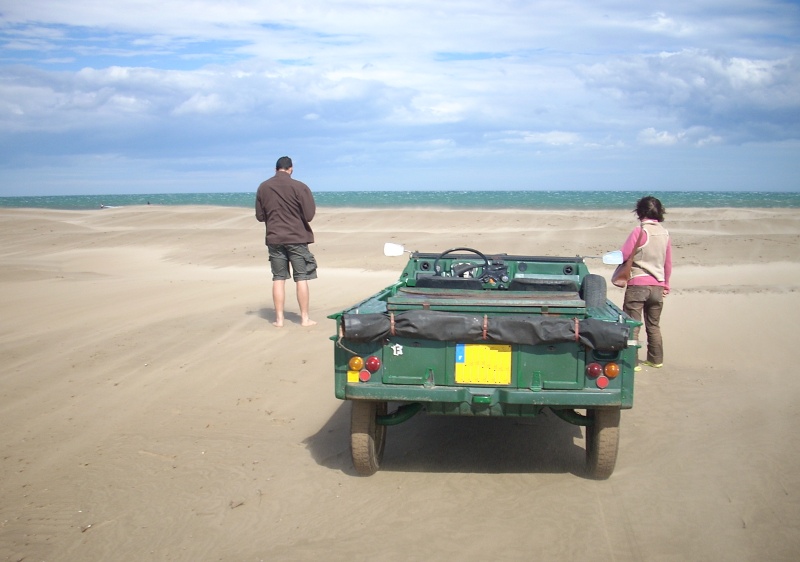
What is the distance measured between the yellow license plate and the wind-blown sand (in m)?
0.80

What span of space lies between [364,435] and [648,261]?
156 inches

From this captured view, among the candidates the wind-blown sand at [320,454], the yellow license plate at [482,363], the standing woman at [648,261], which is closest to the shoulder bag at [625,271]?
the standing woman at [648,261]

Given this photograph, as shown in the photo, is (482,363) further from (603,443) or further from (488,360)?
(603,443)

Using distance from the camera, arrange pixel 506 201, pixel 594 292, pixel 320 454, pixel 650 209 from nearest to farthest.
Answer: pixel 594 292
pixel 320 454
pixel 650 209
pixel 506 201

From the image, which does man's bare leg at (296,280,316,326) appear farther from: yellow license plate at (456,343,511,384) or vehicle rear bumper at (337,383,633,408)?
yellow license plate at (456,343,511,384)

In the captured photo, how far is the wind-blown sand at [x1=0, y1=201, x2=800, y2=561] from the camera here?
437cm

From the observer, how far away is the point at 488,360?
4754 mm

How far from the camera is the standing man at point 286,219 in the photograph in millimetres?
9445

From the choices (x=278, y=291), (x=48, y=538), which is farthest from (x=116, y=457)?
(x=278, y=291)

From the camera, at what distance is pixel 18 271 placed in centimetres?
1523

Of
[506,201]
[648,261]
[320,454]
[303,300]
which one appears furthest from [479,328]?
[506,201]

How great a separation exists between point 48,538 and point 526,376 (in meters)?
2.96

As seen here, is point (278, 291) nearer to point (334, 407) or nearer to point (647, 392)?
point (334, 407)

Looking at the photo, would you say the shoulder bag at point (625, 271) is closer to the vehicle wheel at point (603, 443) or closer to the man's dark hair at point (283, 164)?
the vehicle wheel at point (603, 443)
